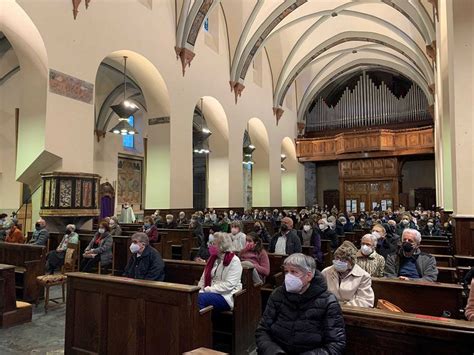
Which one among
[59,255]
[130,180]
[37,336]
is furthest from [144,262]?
[130,180]

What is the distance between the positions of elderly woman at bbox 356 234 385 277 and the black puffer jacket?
197 cm

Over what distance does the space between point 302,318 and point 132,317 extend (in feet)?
5.69

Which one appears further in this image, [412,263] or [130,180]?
[130,180]

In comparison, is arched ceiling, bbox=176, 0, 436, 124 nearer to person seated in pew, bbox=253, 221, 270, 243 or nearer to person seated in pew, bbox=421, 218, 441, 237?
person seated in pew, bbox=421, 218, 441, 237

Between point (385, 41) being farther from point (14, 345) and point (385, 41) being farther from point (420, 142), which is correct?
point (14, 345)

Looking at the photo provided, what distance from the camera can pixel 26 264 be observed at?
6152 mm

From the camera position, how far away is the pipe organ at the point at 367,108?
22.0 m

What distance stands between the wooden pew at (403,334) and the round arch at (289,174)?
19.9 m

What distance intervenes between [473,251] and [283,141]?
17129 millimetres

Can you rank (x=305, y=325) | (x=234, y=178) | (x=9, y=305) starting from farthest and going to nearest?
(x=234, y=178), (x=9, y=305), (x=305, y=325)

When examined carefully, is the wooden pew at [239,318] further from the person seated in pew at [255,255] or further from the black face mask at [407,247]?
the black face mask at [407,247]

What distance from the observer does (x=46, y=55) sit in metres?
8.55

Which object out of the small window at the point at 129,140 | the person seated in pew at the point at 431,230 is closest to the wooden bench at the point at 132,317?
the person seated in pew at the point at 431,230

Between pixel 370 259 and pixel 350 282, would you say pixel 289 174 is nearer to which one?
pixel 370 259
